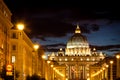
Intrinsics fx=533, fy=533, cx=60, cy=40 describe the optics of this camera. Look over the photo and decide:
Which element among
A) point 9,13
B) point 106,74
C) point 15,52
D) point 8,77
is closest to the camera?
point 8,77

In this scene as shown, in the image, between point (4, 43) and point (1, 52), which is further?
point (4, 43)

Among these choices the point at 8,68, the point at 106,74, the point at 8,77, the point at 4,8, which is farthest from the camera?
the point at 106,74

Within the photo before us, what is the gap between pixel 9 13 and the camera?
286 ft

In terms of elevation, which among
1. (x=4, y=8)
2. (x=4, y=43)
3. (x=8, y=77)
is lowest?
(x=8, y=77)

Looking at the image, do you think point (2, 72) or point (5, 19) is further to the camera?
point (5, 19)

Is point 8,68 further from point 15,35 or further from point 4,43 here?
point 15,35

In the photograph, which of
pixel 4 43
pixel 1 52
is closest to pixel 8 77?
pixel 1 52

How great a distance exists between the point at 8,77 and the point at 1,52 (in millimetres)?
9663

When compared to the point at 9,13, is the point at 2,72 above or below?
below

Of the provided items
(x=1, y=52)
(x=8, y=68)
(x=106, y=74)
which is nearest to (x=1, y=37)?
(x=1, y=52)

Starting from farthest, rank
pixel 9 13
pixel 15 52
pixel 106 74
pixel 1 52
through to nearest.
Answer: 1. pixel 106 74
2. pixel 15 52
3. pixel 9 13
4. pixel 1 52

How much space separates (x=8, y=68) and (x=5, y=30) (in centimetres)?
2984

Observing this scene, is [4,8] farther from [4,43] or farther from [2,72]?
[2,72]

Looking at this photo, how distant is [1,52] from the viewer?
73.4 meters
